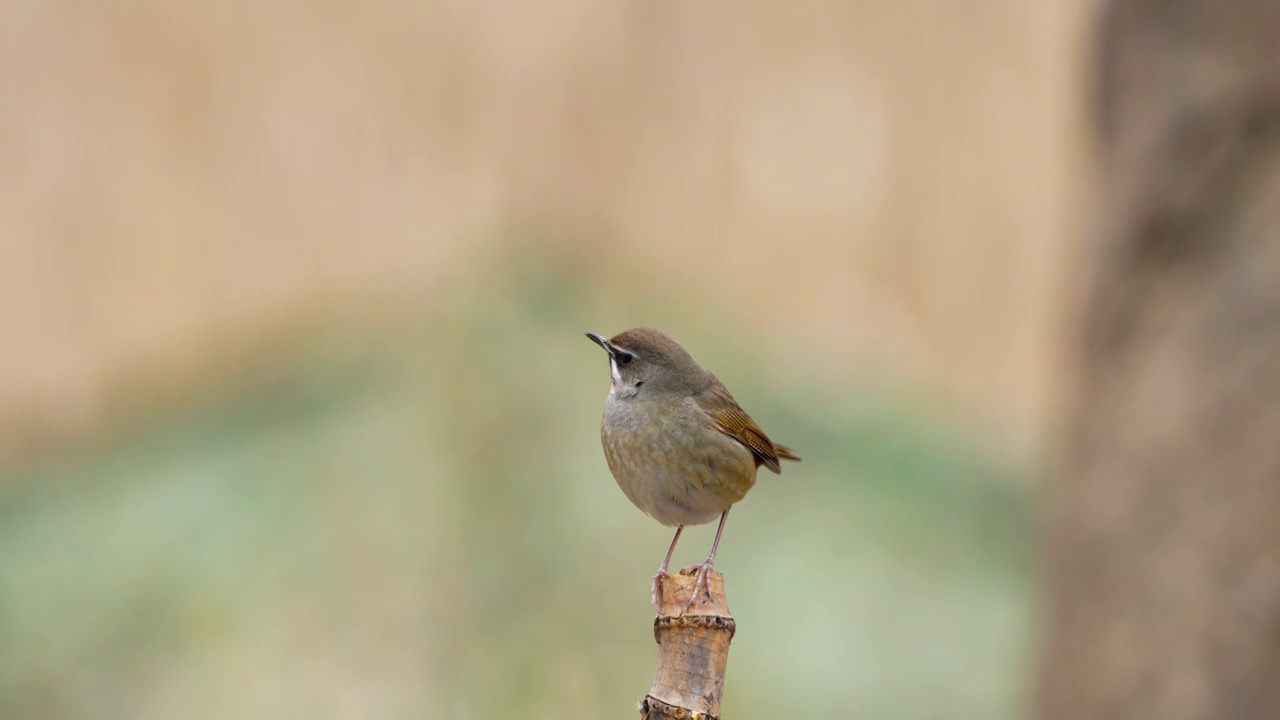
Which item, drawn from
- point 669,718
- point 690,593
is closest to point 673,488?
point 690,593

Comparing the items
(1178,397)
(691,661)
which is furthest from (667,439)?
(1178,397)

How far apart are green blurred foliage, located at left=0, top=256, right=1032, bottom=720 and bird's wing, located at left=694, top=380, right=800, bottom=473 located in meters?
2.31

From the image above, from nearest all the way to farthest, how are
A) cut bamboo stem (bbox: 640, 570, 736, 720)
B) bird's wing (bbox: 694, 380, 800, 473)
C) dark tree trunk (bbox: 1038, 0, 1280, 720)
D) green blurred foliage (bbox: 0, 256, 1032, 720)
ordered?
cut bamboo stem (bbox: 640, 570, 736, 720) < bird's wing (bbox: 694, 380, 800, 473) < dark tree trunk (bbox: 1038, 0, 1280, 720) < green blurred foliage (bbox: 0, 256, 1032, 720)

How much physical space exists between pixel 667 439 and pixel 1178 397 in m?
2.61

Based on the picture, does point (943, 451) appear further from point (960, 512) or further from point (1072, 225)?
point (1072, 225)

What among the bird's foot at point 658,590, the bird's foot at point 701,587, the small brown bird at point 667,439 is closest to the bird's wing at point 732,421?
the small brown bird at point 667,439

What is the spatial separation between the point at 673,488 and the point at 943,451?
17.7 feet

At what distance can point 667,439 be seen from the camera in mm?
3648

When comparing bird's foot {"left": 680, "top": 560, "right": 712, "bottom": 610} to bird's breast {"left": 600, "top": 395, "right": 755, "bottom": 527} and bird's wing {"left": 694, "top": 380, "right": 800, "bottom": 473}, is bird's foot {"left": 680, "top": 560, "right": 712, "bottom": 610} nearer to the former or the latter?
bird's breast {"left": 600, "top": 395, "right": 755, "bottom": 527}

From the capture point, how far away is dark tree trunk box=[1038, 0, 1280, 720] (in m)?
5.10

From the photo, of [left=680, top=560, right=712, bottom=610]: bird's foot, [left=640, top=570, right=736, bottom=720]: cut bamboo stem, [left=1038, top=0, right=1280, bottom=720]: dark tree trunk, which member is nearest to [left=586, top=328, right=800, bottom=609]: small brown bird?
[left=680, top=560, right=712, bottom=610]: bird's foot

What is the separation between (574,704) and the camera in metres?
6.69

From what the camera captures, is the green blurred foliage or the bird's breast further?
the green blurred foliage

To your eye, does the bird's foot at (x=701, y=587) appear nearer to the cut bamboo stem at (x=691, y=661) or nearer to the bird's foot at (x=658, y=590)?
the cut bamboo stem at (x=691, y=661)
